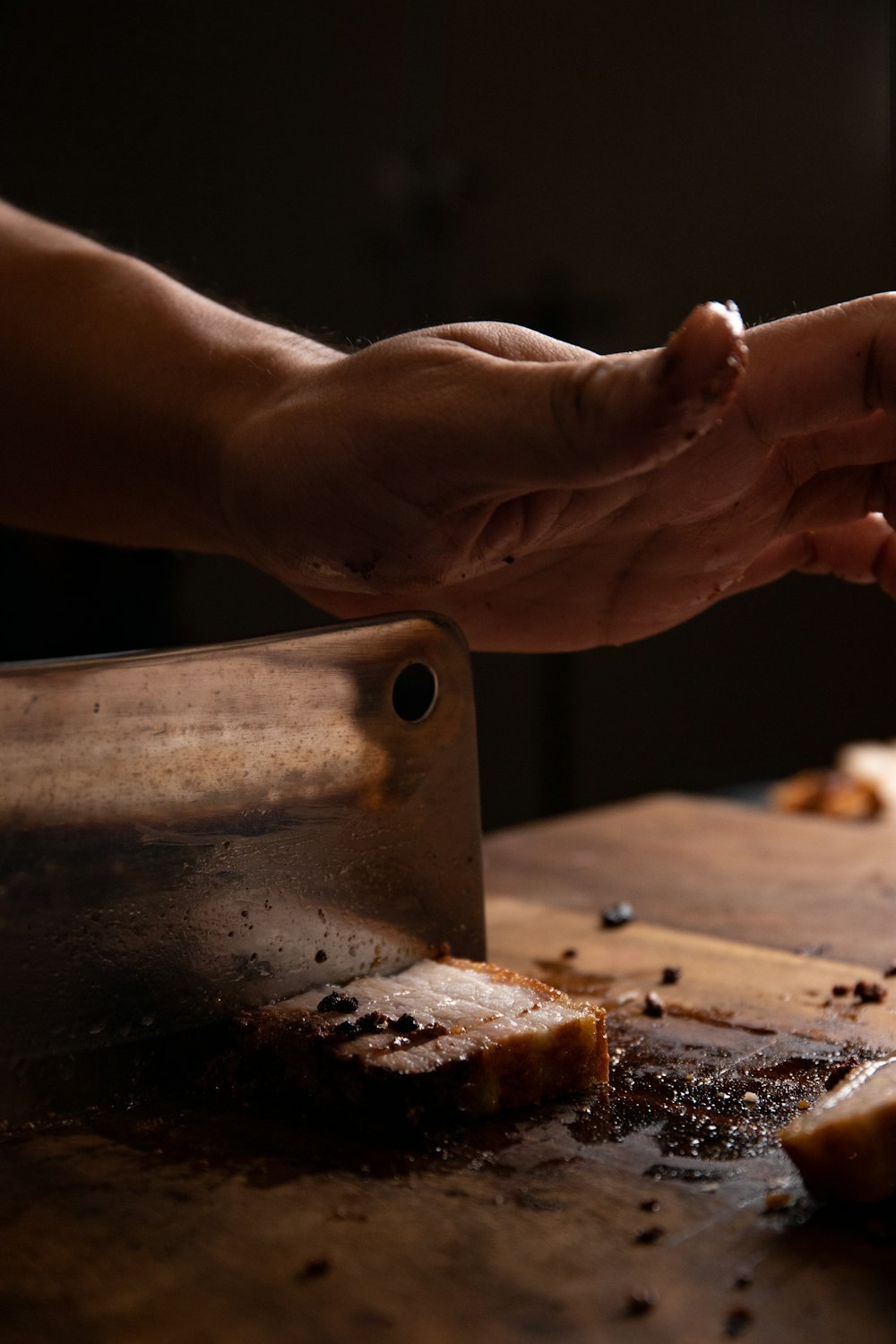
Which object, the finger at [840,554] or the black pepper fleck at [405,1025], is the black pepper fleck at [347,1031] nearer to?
the black pepper fleck at [405,1025]

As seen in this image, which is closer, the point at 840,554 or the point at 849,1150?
the point at 849,1150

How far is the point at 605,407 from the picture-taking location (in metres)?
1.10

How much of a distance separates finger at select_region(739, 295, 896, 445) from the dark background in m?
1.58

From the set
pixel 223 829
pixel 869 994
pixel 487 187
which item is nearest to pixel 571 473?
pixel 223 829

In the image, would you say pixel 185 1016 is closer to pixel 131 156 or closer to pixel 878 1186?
pixel 878 1186

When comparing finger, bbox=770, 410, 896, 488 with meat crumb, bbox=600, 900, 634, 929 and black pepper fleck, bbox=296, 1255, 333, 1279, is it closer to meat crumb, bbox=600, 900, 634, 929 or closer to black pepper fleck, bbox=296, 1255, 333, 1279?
meat crumb, bbox=600, 900, 634, 929

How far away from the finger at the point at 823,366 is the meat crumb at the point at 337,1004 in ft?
2.64

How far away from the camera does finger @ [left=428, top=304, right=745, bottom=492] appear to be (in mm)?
1065

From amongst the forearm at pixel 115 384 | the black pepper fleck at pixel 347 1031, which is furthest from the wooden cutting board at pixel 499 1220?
the forearm at pixel 115 384

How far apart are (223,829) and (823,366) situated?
0.85 m

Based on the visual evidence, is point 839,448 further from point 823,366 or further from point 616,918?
point 616,918

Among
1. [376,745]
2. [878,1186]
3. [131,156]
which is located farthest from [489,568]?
[131,156]

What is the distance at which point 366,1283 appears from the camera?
3.34 ft

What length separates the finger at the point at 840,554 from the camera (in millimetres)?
1917
